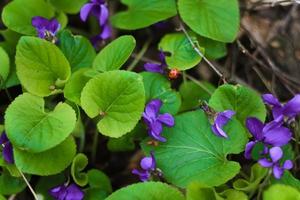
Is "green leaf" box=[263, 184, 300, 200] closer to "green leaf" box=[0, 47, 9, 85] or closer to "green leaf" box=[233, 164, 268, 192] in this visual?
"green leaf" box=[233, 164, 268, 192]

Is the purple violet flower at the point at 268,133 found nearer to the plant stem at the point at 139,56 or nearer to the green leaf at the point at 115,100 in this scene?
the green leaf at the point at 115,100

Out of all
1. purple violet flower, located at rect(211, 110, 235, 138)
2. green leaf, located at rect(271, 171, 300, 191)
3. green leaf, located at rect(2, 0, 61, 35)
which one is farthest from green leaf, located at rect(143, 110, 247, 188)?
green leaf, located at rect(2, 0, 61, 35)

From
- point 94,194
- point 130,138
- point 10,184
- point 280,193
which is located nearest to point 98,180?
point 94,194

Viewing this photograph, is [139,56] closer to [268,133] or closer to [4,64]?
[4,64]

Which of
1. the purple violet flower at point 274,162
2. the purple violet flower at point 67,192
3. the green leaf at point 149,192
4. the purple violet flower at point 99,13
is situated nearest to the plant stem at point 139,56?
the purple violet flower at point 99,13

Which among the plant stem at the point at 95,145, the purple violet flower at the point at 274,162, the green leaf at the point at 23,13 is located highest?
the green leaf at the point at 23,13

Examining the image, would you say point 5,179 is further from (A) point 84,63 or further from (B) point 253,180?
(B) point 253,180
